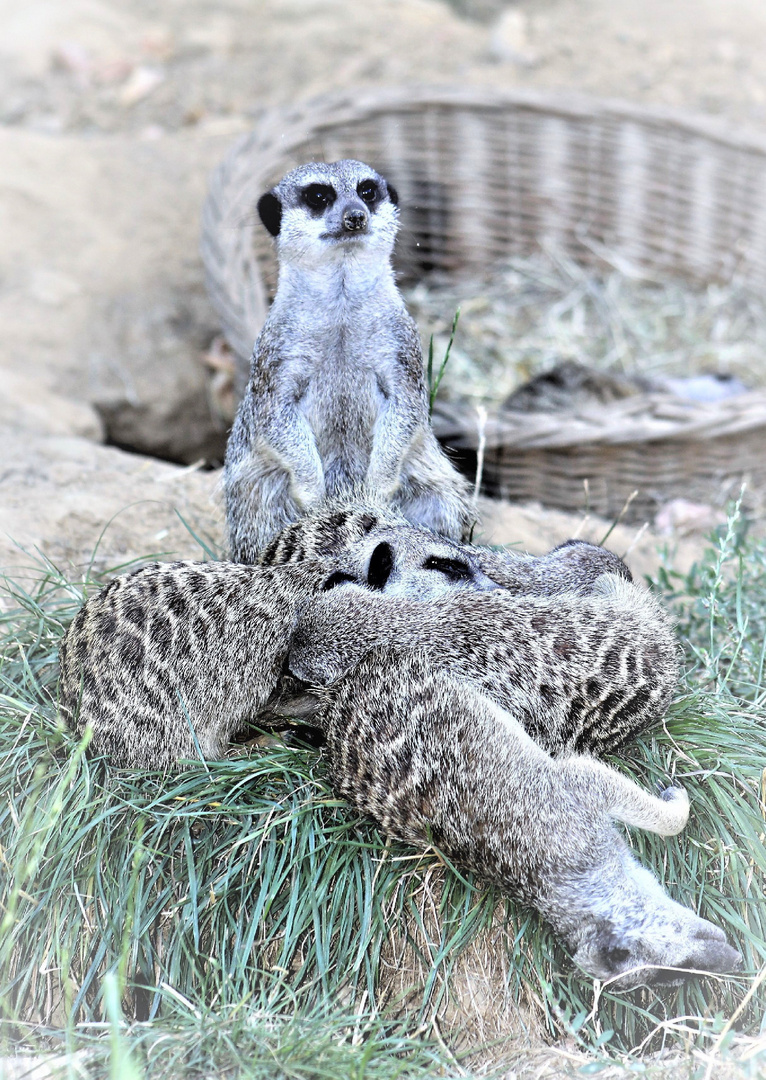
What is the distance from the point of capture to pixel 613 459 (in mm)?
3520

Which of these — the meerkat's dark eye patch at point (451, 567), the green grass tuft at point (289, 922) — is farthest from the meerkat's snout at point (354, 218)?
the green grass tuft at point (289, 922)

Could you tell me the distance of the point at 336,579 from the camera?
2.34m

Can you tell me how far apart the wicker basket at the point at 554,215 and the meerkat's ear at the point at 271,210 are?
68 cm

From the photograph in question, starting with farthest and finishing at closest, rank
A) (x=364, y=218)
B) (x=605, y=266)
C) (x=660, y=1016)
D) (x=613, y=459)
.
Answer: (x=605, y=266) → (x=613, y=459) → (x=364, y=218) → (x=660, y=1016)

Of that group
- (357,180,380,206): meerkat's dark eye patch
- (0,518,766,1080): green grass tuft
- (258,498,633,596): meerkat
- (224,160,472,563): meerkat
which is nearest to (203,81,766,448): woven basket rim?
(224,160,472,563): meerkat

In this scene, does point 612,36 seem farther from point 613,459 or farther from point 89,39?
point 613,459

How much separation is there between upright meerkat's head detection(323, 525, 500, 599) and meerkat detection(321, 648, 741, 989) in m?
0.28

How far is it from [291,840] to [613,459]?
197 centimetres

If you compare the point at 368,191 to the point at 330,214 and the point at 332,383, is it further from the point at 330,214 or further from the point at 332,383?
the point at 332,383

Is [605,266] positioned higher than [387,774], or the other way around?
[605,266]

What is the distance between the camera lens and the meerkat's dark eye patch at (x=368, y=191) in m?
Answer: 2.51

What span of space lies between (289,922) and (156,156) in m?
4.18

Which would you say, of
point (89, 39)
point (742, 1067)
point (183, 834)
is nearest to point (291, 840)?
point (183, 834)

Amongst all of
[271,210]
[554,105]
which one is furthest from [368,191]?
[554,105]
